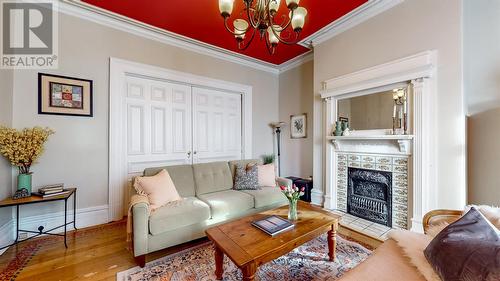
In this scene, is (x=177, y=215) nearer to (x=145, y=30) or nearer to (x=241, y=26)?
(x=241, y=26)

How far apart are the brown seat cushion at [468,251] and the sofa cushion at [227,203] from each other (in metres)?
1.79

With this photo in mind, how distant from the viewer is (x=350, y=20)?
302 centimetres

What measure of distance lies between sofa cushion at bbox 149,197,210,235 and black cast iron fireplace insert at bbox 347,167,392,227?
2219 millimetres

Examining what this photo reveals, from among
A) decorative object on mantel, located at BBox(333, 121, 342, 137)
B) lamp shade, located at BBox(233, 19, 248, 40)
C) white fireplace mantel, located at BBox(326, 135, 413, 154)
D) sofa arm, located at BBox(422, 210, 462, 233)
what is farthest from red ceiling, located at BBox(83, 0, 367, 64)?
sofa arm, located at BBox(422, 210, 462, 233)

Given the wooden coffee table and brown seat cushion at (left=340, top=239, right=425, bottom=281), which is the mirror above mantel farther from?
brown seat cushion at (left=340, top=239, right=425, bottom=281)

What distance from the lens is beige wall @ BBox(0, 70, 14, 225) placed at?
219cm

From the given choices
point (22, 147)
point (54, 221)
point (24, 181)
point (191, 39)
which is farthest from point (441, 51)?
point (54, 221)

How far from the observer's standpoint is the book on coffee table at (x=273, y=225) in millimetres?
1665

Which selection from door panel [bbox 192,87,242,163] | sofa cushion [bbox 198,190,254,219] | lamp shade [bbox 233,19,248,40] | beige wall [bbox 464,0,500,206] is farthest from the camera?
door panel [bbox 192,87,242,163]

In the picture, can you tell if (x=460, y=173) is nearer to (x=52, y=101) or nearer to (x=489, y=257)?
(x=489, y=257)

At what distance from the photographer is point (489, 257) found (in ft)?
2.95

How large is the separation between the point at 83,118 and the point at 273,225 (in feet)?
9.43

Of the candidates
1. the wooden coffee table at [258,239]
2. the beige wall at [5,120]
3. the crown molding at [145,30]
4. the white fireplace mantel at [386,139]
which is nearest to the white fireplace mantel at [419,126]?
the white fireplace mantel at [386,139]

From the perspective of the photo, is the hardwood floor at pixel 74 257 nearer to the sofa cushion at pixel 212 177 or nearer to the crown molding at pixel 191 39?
the sofa cushion at pixel 212 177
